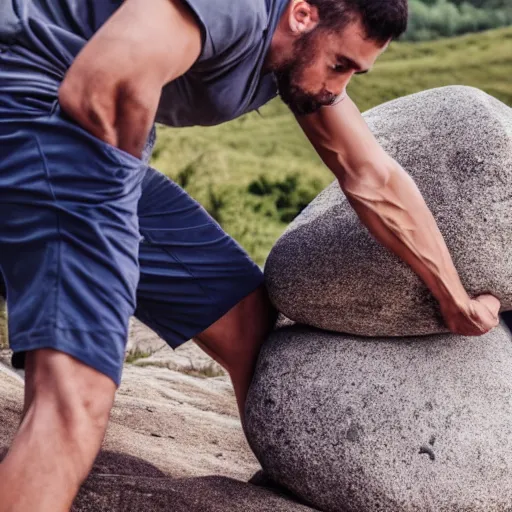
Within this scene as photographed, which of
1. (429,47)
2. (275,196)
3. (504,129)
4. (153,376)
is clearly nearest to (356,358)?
(504,129)

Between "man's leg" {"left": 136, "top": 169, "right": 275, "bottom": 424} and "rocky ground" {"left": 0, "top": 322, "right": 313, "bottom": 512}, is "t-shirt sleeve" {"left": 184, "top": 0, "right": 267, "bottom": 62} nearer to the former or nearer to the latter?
"man's leg" {"left": 136, "top": 169, "right": 275, "bottom": 424}

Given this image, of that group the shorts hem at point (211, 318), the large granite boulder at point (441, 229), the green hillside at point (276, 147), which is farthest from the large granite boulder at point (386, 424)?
the green hillside at point (276, 147)

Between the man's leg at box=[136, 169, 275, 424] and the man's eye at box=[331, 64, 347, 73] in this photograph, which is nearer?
the man's eye at box=[331, 64, 347, 73]

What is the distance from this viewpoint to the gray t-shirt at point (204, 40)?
6.70ft

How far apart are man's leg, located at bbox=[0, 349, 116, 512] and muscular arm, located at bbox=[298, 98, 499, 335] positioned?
1.07 m

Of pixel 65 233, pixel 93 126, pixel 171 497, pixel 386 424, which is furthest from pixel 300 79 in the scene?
pixel 171 497

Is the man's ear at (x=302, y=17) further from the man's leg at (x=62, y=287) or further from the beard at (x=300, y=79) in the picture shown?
the man's leg at (x=62, y=287)

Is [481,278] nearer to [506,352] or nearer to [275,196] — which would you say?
[506,352]

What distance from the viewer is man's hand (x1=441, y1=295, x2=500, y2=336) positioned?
2.67 m

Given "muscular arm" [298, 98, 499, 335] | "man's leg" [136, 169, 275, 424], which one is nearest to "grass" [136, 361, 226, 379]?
"man's leg" [136, 169, 275, 424]

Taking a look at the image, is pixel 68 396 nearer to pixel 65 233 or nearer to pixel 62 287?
pixel 62 287

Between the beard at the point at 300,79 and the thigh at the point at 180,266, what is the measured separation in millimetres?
578

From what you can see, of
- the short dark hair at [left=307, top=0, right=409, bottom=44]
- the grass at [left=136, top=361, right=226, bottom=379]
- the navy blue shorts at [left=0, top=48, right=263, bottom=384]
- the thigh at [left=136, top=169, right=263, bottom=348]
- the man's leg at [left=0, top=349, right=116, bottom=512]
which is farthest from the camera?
the grass at [left=136, top=361, right=226, bottom=379]

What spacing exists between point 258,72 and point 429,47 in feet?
22.5
